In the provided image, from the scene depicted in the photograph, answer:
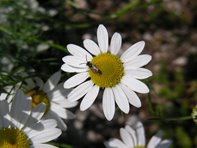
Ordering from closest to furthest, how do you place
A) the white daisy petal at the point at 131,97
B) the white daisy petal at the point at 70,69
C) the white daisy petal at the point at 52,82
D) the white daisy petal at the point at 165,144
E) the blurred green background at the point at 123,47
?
the white daisy petal at the point at 131,97
the white daisy petal at the point at 70,69
the white daisy petal at the point at 52,82
the white daisy petal at the point at 165,144
the blurred green background at the point at 123,47

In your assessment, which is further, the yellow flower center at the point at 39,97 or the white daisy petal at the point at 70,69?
the yellow flower center at the point at 39,97

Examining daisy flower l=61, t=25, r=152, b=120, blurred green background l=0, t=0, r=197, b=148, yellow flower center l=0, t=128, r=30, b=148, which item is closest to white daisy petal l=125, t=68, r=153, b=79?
daisy flower l=61, t=25, r=152, b=120

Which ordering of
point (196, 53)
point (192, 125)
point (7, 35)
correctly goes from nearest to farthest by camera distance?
point (7, 35), point (192, 125), point (196, 53)

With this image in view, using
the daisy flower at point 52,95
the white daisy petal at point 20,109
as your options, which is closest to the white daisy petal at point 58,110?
the daisy flower at point 52,95

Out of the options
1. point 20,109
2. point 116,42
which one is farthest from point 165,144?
point 20,109

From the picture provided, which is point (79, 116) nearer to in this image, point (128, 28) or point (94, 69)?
point (128, 28)

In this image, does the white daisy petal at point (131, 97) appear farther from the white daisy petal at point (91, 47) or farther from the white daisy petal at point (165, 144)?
the white daisy petal at point (165, 144)

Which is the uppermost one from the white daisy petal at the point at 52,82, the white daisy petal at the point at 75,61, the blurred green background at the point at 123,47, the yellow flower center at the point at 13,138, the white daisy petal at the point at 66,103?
the blurred green background at the point at 123,47

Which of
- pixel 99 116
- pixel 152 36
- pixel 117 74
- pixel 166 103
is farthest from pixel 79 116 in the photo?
pixel 117 74
